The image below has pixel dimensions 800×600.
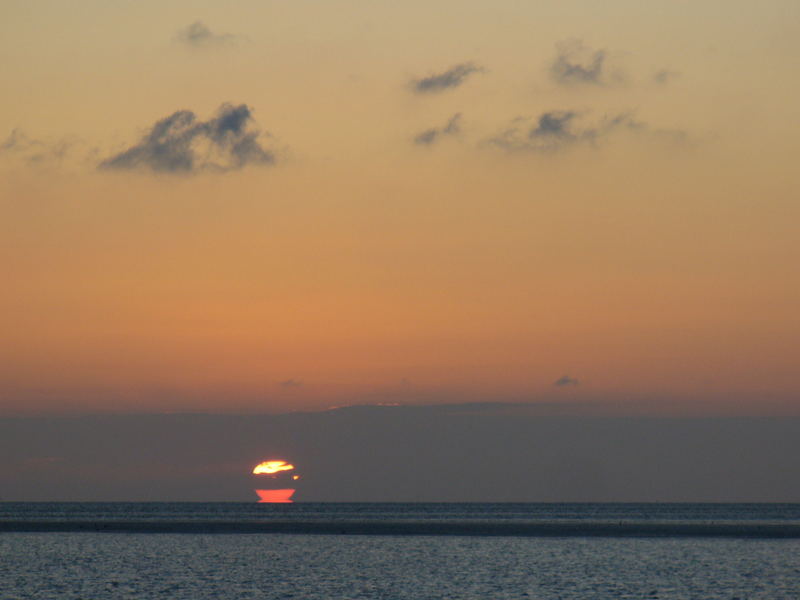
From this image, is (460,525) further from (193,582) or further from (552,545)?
(193,582)

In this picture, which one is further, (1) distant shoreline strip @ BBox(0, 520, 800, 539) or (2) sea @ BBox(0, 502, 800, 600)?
(1) distant shoreline strip @ BBox(0, 520, 800, 539)

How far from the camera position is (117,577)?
83.2 meters

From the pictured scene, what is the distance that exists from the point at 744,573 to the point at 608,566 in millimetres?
12379

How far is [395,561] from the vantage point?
102 meters

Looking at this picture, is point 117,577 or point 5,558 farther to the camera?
point 5,558

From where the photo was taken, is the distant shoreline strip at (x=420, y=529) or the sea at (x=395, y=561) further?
the distant shoreline strip at (x=420, y=529)

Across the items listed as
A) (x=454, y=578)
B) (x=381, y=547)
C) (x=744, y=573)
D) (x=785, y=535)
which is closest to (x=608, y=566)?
(x=744, y=573)

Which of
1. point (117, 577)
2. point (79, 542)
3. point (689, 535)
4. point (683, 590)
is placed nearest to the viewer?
point (683, 590)

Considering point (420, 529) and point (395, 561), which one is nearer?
point (395, 561)

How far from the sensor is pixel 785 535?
128 metres

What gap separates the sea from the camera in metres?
74.4

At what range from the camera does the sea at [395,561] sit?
74.4 m

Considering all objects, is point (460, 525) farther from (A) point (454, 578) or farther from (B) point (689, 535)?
(A) point (454, 578)

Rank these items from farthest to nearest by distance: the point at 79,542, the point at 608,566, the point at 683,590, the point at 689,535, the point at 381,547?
the point at 689,535 < the point at 79,542 < the point at 381,547 < the point at 608,566 < the point at 683,590
